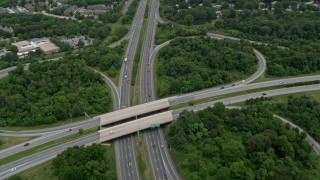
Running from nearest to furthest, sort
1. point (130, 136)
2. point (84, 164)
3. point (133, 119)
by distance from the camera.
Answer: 1. point (84, 164)
2. point (130, 136)
3. point (133, 119)

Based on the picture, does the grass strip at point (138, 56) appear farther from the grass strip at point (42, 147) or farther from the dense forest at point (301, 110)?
the dense forest at point (301, 110)

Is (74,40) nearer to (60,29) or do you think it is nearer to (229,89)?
(60,29)

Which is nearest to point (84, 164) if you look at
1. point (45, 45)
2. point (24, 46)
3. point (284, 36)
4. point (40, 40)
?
point (45, 45)

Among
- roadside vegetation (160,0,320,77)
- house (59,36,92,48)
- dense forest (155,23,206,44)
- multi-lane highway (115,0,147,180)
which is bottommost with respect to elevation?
multi-lane highway (115,0,147,180)

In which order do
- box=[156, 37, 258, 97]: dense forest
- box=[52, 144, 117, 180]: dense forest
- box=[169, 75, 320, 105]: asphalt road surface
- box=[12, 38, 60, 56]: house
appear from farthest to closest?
box=[12, 38, 60, 56]: house, box=[156, 37, 258, 97]: dense forest, box=[169, 75, 320, 105]: asphalt road surface, box=[52, 144, 117, 180]: dense forest

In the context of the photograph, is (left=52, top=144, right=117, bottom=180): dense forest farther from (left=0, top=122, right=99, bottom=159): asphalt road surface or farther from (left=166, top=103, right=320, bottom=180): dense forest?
(left=166, top=103, right=320, bottom=180): dense forest

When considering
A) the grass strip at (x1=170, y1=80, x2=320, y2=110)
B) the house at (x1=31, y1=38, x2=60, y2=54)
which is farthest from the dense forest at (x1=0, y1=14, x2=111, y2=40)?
the grass strip at (x1=170, y1=80, x2=320, y2=110)
